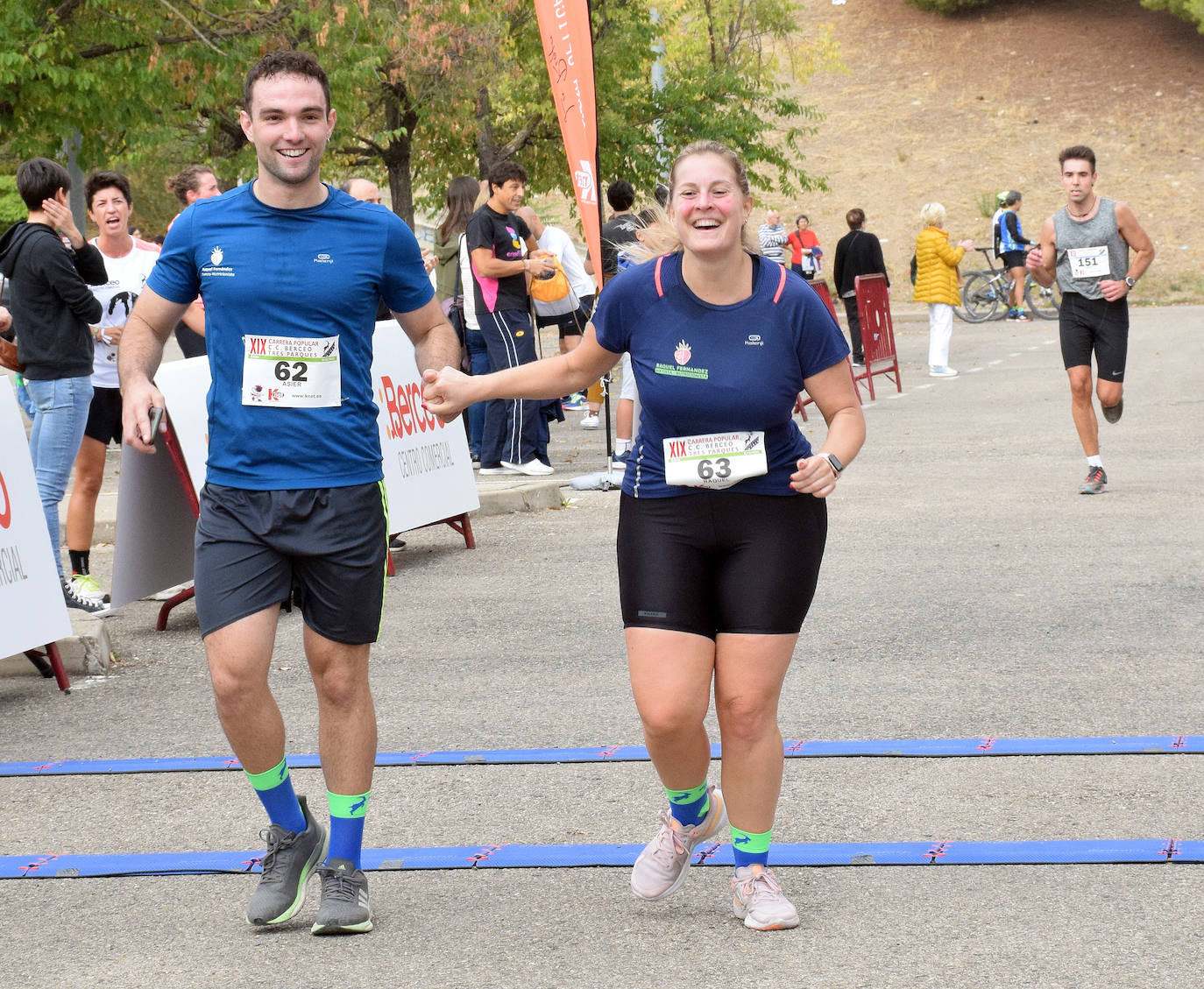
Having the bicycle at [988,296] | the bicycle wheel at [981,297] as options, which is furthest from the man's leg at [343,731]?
the bicycle wheel at [981,297]

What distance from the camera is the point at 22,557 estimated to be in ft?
21.6

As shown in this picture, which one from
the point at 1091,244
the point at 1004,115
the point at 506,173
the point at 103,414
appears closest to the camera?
the point at 103,414

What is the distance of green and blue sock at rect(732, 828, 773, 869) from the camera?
155 inches

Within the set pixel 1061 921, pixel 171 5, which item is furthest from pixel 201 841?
pixel 171 5

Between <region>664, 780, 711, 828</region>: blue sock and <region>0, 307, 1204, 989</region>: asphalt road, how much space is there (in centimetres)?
21

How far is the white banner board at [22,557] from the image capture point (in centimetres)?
644

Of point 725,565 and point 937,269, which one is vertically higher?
point 937,269

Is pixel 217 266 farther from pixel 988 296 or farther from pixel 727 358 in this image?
pixel 988 296

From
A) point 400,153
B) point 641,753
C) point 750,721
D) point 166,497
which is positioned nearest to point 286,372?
point 750,721

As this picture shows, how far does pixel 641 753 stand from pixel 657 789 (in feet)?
1.24

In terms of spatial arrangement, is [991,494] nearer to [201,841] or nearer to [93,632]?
[93,632]

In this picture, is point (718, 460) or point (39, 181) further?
point (39, 181)

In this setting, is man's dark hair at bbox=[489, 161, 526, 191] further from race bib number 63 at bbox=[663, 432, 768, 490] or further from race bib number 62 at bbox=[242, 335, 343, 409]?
race bib number 63 at bbox=[663, 432, 768, 490]

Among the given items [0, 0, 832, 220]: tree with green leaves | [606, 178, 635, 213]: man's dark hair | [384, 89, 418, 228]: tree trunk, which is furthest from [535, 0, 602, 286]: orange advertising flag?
[384, 89, 418, 228]: tree trunk
